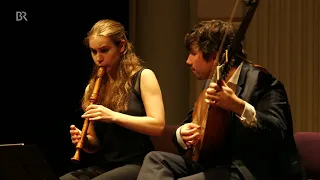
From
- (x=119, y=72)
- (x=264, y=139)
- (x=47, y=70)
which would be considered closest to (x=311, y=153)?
(x=264, y=139)

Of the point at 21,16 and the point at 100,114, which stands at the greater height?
the point at 21,16

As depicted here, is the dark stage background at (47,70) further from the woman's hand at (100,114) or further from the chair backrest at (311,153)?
the chair backrest at (311,153)

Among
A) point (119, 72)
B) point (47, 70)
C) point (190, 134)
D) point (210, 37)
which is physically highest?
point (210, 37)

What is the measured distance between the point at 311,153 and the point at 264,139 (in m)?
0.62

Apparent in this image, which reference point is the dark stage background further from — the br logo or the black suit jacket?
the black suit jacket

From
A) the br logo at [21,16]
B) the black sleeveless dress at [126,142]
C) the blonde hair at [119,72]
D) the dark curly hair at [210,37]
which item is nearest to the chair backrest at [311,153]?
the dark curly hair at [210,37]

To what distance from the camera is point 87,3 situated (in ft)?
14.4

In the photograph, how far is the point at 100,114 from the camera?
102 inches

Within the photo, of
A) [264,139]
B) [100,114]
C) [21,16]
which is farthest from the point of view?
[21,16]

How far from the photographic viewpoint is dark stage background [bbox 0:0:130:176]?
434 centimetres

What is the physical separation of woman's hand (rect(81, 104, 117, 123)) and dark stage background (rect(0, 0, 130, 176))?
5.68 feet

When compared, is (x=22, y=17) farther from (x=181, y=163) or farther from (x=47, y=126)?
(x=181, y=163)

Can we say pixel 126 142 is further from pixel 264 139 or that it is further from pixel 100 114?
pixel 264 139

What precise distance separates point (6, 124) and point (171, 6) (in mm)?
1567
